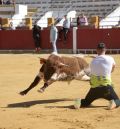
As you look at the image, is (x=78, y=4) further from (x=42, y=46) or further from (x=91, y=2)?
(x=42, y=46)

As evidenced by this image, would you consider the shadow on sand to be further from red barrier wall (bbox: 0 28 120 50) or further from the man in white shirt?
red barrier wall (bbox: 0 28 120 50)

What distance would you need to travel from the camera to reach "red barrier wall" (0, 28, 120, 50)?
23297 mm

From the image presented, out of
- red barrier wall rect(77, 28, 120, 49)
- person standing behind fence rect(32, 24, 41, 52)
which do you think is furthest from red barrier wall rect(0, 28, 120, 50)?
person standing behind fence rect(32, 24, 41, 52)

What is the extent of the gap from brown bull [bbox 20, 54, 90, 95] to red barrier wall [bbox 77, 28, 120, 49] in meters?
14.1

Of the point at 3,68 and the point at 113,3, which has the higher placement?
the point at 113,3

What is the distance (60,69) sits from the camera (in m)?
8.92

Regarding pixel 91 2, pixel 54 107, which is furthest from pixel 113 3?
pixel 54 107

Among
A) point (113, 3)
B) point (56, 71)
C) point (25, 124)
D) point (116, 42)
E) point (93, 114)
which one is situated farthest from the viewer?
point (113, 3)

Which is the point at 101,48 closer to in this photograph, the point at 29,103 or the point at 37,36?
the point at 29,103

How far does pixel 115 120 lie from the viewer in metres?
6.98

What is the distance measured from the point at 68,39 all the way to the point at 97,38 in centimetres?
149

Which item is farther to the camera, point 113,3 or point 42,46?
point 113,3

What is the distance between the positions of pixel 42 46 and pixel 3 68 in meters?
9.14

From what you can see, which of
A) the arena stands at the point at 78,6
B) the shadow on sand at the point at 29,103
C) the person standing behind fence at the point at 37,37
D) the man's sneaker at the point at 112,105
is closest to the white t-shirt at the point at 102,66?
the man's sneaker at the point at 112,105
